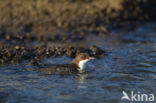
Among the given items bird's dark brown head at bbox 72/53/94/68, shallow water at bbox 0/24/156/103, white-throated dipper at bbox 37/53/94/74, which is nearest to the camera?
shallow water at bbox 0/24/156/103

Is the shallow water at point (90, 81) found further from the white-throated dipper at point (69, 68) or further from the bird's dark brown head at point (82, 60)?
the bird's dark brown head at point (82, 60)

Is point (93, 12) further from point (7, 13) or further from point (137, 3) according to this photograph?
point (7, 13)

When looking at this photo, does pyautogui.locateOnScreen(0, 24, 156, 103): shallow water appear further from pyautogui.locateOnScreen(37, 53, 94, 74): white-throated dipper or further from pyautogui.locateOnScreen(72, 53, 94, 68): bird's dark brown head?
pyautogui.locateOnScreen(72, 53, 94, 68): bird's dark brown head

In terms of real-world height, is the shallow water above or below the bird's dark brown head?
below

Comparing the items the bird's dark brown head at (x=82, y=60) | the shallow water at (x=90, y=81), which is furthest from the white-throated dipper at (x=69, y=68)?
the shallow water at (x=90, y=81)

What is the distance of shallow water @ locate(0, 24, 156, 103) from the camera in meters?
8.48

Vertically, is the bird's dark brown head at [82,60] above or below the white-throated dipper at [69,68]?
above

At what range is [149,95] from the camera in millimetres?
8641

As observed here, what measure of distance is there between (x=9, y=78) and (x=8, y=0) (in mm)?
11650

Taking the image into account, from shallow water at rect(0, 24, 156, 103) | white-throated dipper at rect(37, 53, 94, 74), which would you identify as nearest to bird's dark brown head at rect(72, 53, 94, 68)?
white-throated dipper at rect(37, 53, 94, 74)

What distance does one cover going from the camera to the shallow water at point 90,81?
8.48 m

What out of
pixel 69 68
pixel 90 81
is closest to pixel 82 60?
pixel 69 68

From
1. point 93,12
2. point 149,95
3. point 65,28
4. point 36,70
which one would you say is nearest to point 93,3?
point 93,12

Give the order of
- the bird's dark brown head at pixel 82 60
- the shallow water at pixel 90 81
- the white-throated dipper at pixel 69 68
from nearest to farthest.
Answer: the shallow water at pixel 90 81
the white-throated dipper at pixel 69 68
the bird's dark brown head at pixel 82 60
